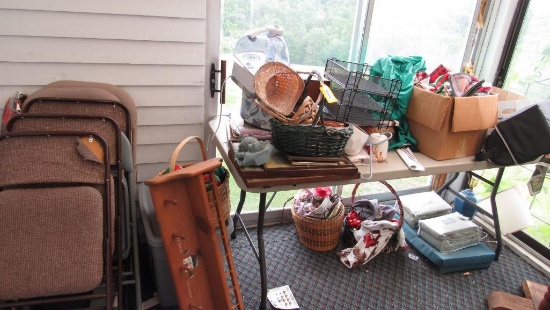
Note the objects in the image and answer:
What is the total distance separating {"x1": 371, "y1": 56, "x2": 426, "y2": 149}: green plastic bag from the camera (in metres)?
1.87

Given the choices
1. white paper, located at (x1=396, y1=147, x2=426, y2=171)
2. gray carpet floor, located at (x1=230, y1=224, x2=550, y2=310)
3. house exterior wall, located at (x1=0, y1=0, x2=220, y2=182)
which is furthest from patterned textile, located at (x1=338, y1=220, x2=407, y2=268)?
house exterior wall, located at (x1=0, y1=0, x2=220, y2=182)

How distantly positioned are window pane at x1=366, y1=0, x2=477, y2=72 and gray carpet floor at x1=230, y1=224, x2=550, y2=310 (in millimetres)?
1298

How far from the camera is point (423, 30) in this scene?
2396 millimetres

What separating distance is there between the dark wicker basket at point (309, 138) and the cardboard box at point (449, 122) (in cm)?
55

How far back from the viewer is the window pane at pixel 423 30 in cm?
225

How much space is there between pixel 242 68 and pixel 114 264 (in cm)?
108

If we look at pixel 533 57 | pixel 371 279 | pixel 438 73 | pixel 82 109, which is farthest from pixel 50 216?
pixel 533 57

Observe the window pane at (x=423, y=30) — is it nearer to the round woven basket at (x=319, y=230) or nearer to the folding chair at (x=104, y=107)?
the round woven basket at (x=319, y=230)

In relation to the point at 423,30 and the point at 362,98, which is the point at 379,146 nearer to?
the point at 362,98

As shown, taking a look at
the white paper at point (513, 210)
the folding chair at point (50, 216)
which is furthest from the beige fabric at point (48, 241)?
the white paper at point (513, 210)

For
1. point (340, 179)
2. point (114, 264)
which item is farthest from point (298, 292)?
point (114, 264)

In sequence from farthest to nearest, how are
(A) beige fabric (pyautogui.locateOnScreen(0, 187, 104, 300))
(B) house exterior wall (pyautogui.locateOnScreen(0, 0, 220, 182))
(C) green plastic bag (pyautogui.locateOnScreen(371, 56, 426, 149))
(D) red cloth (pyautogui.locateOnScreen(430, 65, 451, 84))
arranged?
(D) red cloth (pyautogui.locateOnScreen(430, 65, 451, 84)) < (C) green plastic bag (pyautogui.locateOnScreen(371, 56, 426, 149)) < (B) house exterior wall (pyautogui.locateOnScreen(0, 0, 220, 182)) < (A) beige fabric (pyautogui.locateOnScreen(0, 187, 104, 300))

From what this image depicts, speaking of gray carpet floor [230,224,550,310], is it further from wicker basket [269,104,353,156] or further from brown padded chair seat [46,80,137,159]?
brown padded chair seat [46,80,137,159]

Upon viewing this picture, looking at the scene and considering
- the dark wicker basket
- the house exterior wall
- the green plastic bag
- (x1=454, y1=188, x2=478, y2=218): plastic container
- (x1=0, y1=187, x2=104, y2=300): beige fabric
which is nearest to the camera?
(x1=0, y1=187, x2=104, y2=300): beige fabric
